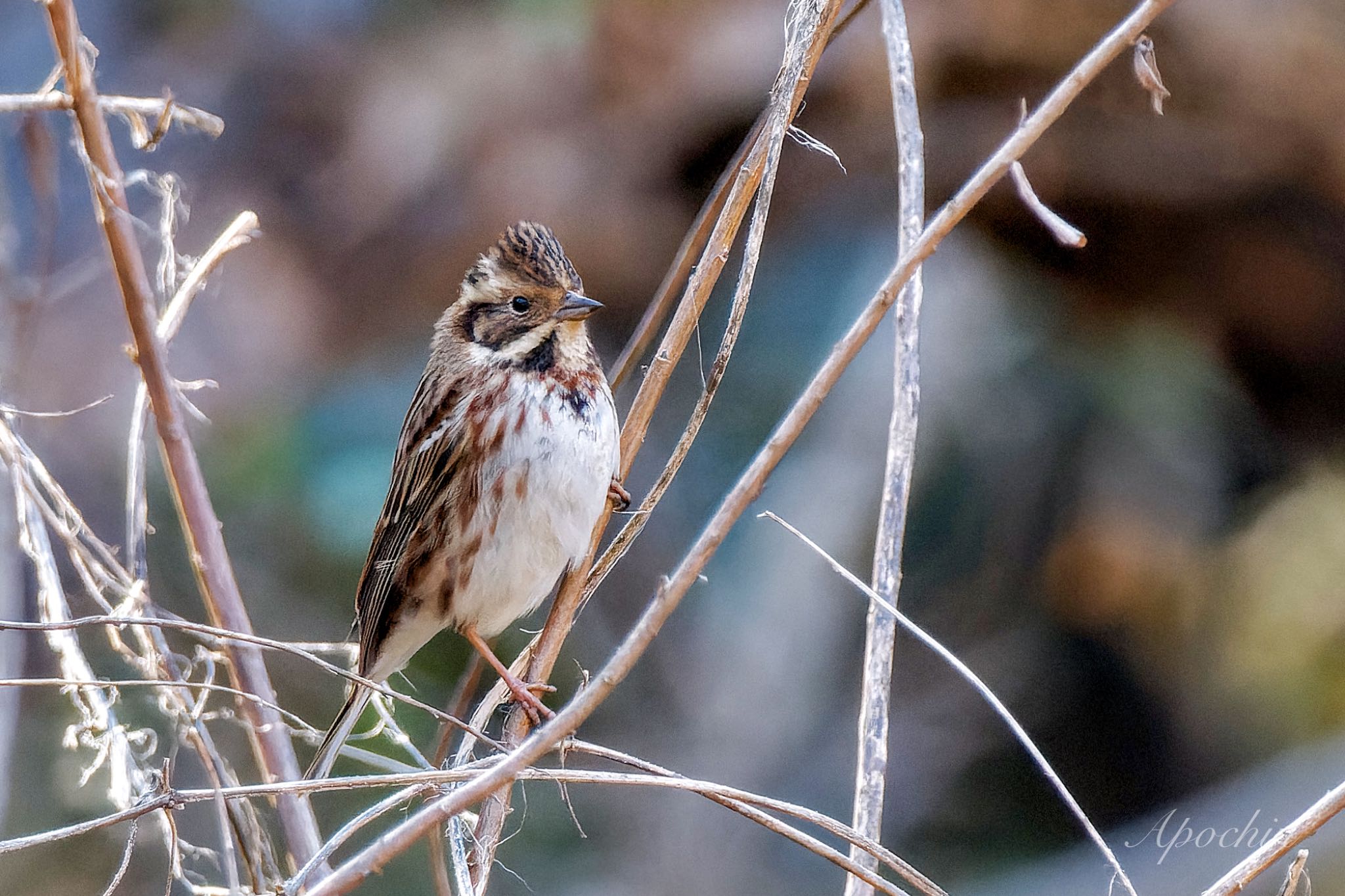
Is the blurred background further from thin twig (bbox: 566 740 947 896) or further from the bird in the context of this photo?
thin twig (bbox: 566 740 947 896)

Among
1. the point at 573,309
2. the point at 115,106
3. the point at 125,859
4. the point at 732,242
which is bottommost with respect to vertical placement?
the point at 125,859

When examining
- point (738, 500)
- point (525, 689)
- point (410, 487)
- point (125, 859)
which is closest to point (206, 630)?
point (125, 859)

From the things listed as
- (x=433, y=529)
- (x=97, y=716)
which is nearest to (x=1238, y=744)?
(x=433, y=529)

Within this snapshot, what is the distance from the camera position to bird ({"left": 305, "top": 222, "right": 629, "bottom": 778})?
3289mm

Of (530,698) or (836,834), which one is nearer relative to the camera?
(836,834)

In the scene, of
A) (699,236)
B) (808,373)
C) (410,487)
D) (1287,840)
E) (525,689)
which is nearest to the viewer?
(1287,840)

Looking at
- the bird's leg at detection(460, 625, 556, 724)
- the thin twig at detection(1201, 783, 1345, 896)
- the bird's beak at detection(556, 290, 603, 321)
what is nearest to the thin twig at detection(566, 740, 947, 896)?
the thin twig at detection(1201, 783, 1345, 896)

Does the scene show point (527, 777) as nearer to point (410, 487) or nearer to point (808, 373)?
point (410, 487)

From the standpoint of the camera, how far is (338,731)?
3.24 metres

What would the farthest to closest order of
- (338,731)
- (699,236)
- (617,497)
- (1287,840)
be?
1. (617,497)
2. (338,731)
3. (699,236)
4. (1287,840)

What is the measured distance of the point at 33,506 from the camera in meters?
2.45

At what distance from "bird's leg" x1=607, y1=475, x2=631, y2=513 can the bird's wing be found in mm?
398

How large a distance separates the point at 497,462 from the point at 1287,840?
205cm

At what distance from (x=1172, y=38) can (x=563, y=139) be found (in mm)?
2707
